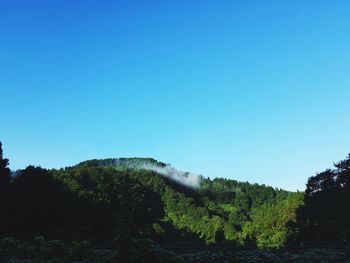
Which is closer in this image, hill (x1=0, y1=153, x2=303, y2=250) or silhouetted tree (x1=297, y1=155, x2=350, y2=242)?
hill (x1=0, y1=153, x2=303, y2=250)

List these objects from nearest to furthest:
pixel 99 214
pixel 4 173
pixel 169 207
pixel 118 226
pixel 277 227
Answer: pixel 118 226, pixel 4 173, pixel 99 214, pixel 277 227, pixel 169 207

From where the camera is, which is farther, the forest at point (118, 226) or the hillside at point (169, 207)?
the hillside at point (169, 207)

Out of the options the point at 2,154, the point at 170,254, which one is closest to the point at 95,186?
the point at 2,154

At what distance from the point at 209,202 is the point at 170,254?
18495 centimetres

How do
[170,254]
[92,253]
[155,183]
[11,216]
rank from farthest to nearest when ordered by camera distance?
[155,183] → [11,216] → [92,253] → [170,254]

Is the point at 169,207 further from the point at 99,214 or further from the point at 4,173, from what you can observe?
the point at 4,173

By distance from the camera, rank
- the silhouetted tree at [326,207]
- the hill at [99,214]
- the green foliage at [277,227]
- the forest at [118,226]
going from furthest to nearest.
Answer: the green foliage at [277,227] < the silhouetted tree at [326,207] < the hill at [99,214] < the forest at [118,226]

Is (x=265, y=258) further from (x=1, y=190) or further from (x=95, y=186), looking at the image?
(x=95, y=186)

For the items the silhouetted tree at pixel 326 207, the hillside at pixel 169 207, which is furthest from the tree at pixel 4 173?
the silhouetted tree at pixel 326 207

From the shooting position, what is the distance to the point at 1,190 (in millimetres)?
42219

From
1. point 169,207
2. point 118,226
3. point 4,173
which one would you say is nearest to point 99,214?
point 4,173

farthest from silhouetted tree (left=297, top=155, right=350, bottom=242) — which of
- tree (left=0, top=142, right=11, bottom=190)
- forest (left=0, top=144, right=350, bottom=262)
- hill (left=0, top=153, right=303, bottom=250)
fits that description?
tree (left=0, top=142, right=11, bottom=190)

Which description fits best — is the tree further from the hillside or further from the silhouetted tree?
the silhouetted tree

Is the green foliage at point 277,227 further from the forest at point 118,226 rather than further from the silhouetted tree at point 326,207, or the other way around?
the silhouetted tree at point 326,207
